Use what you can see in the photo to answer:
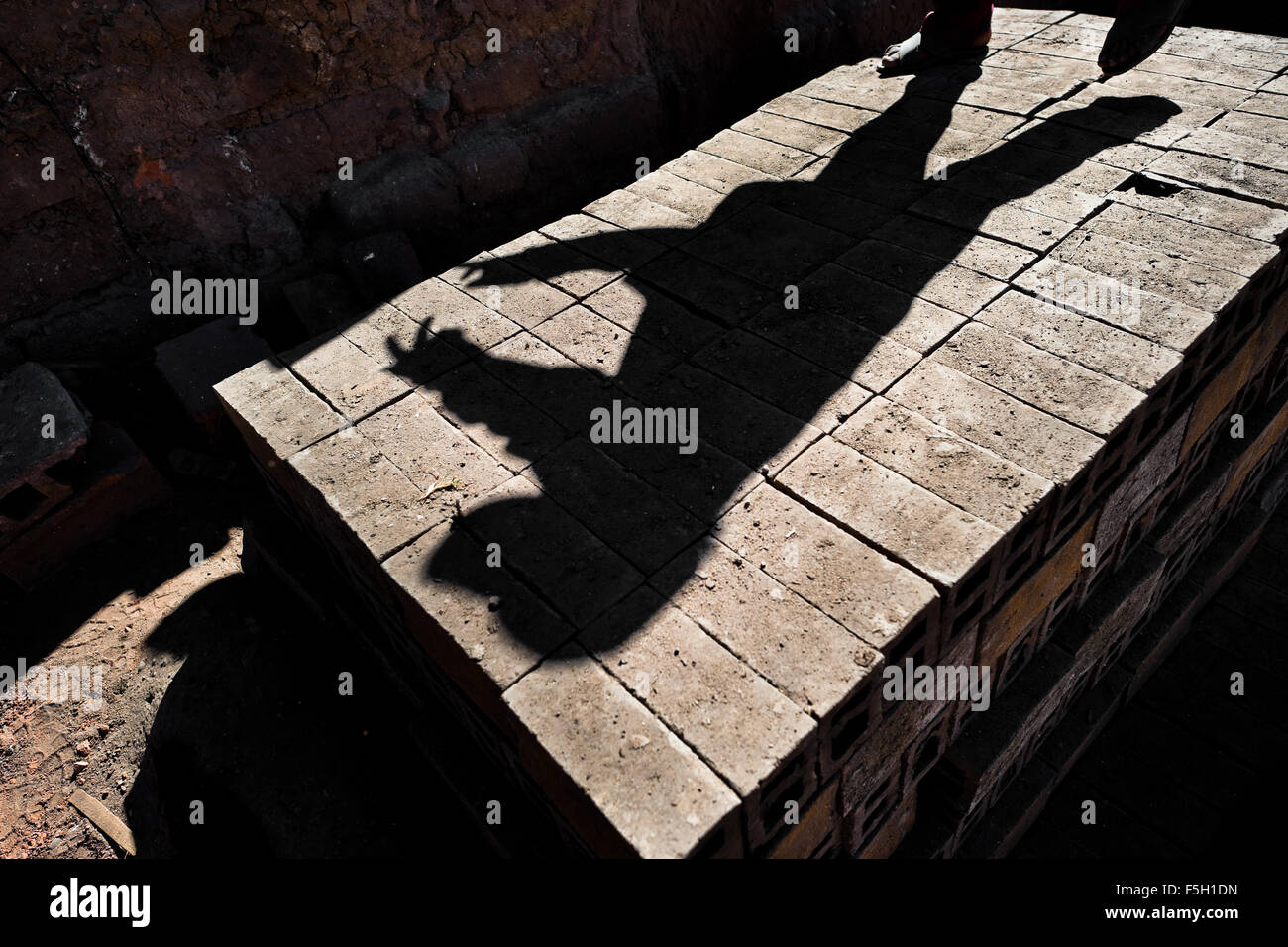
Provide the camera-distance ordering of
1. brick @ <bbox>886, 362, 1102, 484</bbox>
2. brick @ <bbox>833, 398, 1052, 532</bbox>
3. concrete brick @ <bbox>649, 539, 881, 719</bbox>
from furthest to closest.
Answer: brick @ <bbox>886, 362, 1102, 484</bbox>, brick @ <bbox>833, 398, 1052, 532</bbox>, concrete brick @ <bbox>649, 539, 881, 719</bbox>

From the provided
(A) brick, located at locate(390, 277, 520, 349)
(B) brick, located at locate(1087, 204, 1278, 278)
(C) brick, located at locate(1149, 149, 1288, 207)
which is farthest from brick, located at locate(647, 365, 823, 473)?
(C) brick, located at locate(1149, 149, 1288, 207)

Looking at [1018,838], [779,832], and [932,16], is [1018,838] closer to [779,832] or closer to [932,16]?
[779,832]

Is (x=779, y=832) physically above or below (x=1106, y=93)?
below

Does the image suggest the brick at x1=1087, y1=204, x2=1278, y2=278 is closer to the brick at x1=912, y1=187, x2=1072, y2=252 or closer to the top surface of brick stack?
the top surface of brick stack

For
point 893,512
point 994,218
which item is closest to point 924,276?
point 994,218

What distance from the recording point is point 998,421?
3.06 metres

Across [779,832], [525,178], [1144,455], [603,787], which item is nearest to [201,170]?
[525,178]

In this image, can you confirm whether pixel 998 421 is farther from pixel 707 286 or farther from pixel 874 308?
pixel 707 286

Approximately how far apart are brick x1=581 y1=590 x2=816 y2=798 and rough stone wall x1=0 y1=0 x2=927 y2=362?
3606 mm

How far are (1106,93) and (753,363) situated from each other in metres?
3.14

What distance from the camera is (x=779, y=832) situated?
2.53m

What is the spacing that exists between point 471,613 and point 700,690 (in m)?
0.79

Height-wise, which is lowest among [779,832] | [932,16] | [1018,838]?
[1018,838]

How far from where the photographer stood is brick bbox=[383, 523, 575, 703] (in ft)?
8.43
